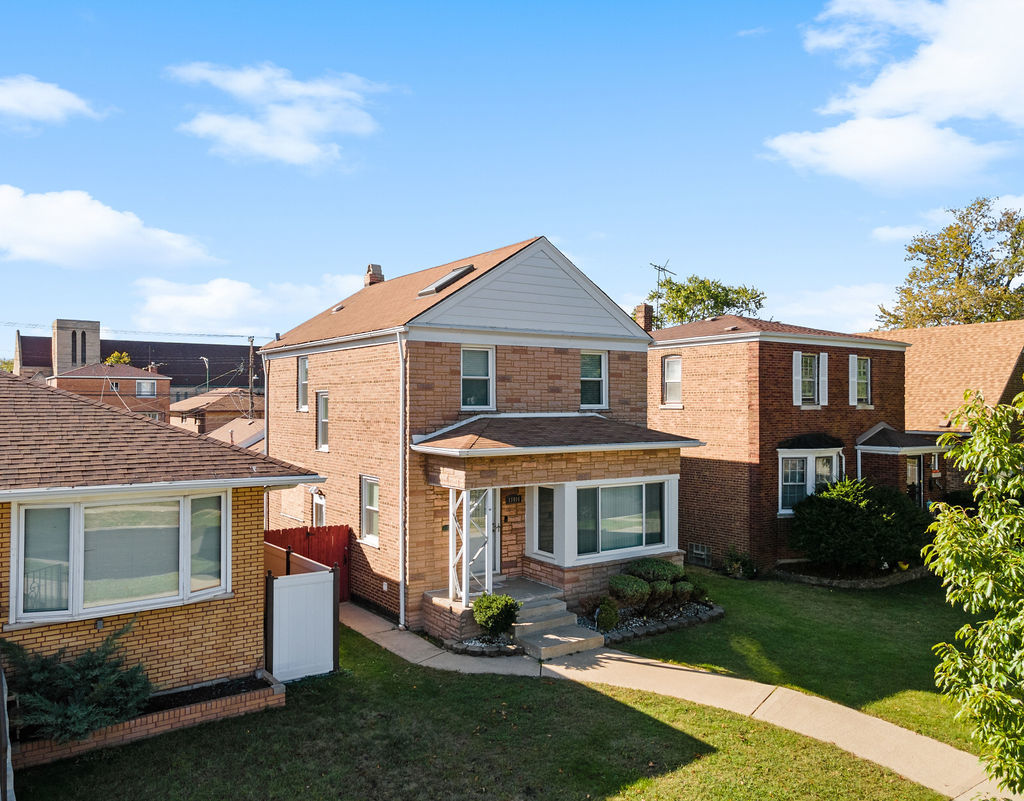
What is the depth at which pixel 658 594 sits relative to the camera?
15078 millimetres

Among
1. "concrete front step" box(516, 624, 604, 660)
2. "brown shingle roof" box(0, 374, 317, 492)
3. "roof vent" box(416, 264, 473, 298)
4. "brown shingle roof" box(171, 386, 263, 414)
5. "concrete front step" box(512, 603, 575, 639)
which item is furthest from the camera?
"brown shingle roof" box(171, 386, 263, 414)

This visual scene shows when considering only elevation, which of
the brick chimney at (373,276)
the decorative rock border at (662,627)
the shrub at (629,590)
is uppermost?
the brick chimney at (373,276)

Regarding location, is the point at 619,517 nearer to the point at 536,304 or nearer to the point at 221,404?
the point at 536,304

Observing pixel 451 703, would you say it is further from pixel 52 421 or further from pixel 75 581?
pixel 52 421

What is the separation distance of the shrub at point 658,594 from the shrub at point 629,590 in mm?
224

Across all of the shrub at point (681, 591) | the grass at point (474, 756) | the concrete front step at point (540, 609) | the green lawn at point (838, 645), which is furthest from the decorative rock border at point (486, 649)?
the shrub at point (681, 591)

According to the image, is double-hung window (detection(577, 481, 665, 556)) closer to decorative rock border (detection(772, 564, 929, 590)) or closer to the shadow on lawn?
the shadow on lawn

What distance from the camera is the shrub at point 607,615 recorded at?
14039 millimetres

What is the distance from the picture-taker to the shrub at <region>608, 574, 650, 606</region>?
1459 centimetres

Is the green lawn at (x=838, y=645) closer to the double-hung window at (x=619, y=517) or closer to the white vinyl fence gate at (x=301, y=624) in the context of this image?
the double-hung window at (x=619, y=517)

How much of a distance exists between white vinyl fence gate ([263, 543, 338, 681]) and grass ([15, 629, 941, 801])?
0.42 metres

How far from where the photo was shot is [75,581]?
918cm

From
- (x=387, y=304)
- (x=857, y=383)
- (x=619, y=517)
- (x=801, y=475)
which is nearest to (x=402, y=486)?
(x=619, y=517)

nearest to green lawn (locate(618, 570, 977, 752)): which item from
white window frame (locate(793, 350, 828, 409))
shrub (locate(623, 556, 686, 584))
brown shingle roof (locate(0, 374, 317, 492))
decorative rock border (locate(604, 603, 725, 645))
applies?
decorative rock border (locate(604, 603, 725, 645))
